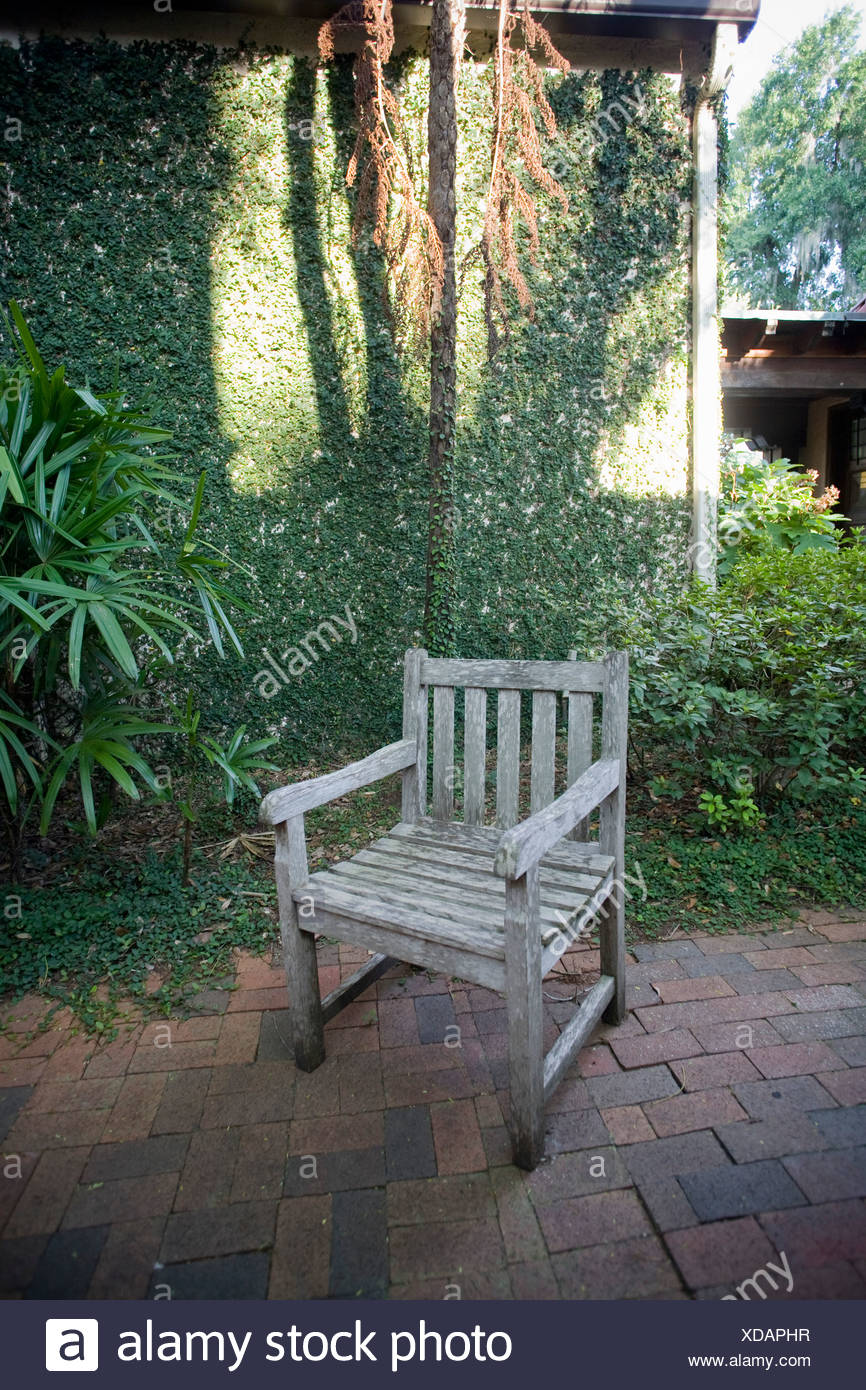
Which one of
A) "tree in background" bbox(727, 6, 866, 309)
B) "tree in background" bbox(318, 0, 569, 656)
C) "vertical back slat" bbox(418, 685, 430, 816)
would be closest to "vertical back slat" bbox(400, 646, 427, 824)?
"vertical back slat" bbox(418, 685, 430, 816)

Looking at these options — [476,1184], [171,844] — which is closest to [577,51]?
[171,844]

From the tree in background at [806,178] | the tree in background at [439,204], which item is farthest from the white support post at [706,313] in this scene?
the tree in background at [806,178]

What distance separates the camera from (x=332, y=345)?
4078mm

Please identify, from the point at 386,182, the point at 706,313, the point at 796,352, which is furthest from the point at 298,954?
the point at 796,352

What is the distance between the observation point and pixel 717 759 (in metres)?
2.91

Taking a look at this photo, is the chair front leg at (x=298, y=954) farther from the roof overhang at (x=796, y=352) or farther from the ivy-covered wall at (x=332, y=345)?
the roof overhang at (x=796, y=352)

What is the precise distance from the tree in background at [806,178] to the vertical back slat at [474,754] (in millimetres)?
23020

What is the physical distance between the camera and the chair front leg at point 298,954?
1725 millimetres

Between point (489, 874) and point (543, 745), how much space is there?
1.36ft

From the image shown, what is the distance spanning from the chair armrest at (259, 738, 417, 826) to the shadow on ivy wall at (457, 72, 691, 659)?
7.53 feet

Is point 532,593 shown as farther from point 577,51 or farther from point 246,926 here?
point 577,51

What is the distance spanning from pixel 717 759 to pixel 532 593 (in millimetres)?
1876

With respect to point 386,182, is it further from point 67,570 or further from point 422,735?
point 422,735

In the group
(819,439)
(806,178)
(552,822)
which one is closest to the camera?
(552,822)
